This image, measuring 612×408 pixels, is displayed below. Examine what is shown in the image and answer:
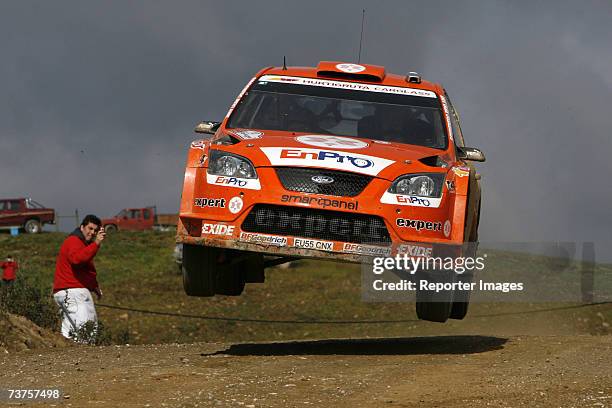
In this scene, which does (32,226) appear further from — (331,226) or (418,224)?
(418,224)

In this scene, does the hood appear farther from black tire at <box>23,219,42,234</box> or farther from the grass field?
black tire at <box>23,219,42,234</box>

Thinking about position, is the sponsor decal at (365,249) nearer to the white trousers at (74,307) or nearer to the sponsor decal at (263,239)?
the sponsor decal at (263,239)

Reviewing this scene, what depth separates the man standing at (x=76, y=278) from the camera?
11648 millimetres

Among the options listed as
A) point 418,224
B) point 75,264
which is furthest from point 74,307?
point 418,224

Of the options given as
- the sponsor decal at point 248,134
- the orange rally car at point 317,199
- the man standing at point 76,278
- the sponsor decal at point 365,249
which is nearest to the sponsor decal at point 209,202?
the orange rally car at point 317,199

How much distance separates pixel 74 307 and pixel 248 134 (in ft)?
12.3

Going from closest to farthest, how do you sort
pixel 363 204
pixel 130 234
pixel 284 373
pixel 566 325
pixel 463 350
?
pixel 284 373 < pixel 363 204 < pixel 463 350 < pixel 566 325 < pixel 130 234

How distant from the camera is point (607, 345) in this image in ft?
33.1

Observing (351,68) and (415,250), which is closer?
(415,250)

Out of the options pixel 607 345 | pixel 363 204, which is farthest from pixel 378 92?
pixel 607 345

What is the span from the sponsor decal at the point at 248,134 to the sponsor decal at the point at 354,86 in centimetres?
104

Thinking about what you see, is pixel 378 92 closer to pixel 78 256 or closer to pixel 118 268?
pixel 78 256

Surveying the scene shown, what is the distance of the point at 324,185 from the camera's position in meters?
8.54

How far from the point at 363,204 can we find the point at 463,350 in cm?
205
